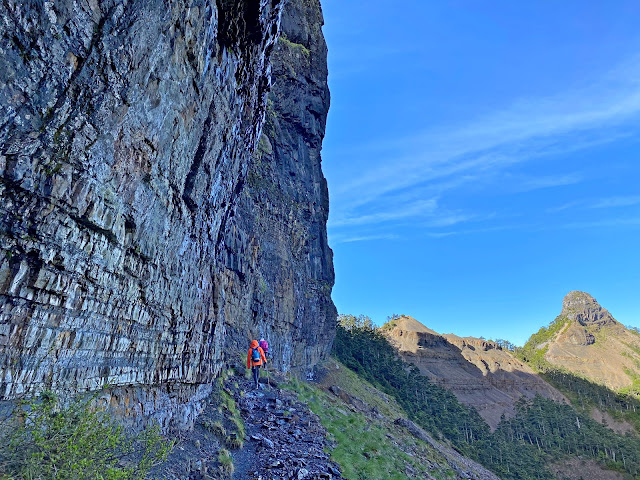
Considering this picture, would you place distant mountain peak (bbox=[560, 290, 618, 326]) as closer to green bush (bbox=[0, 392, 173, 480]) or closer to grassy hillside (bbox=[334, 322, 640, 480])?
grassy hillside (bbox=[334, 322, 640, 480])

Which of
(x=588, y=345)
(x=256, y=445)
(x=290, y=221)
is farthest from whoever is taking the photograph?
(x=588, y=345)

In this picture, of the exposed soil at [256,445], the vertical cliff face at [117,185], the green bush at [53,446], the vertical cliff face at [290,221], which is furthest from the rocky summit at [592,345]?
the green bush at [53,446]

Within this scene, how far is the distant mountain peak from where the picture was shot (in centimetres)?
17375

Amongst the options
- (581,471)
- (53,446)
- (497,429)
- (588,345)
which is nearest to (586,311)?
(588,345)

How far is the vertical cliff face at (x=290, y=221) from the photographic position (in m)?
29.8

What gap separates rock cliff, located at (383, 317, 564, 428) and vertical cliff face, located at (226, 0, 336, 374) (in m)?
52.5

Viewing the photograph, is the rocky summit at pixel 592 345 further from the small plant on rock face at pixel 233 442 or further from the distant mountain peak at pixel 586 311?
the small plant on rock face at pixel 233 442

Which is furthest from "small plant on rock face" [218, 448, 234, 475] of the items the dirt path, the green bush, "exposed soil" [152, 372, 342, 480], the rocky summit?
the rocky summit

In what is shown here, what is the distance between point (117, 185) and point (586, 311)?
719 ft

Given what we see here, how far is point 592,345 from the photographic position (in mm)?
156625

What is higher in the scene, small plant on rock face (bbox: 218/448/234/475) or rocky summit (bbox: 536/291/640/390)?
rocky summit (bbox: 536/291/640/390)

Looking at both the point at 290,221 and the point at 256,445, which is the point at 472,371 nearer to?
the point at 290,221

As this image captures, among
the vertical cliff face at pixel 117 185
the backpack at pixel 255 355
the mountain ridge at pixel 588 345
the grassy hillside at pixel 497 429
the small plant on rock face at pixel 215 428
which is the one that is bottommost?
the grassy hillside at pixel 497 429

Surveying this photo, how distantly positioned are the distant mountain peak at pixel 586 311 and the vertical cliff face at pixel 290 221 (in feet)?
574
